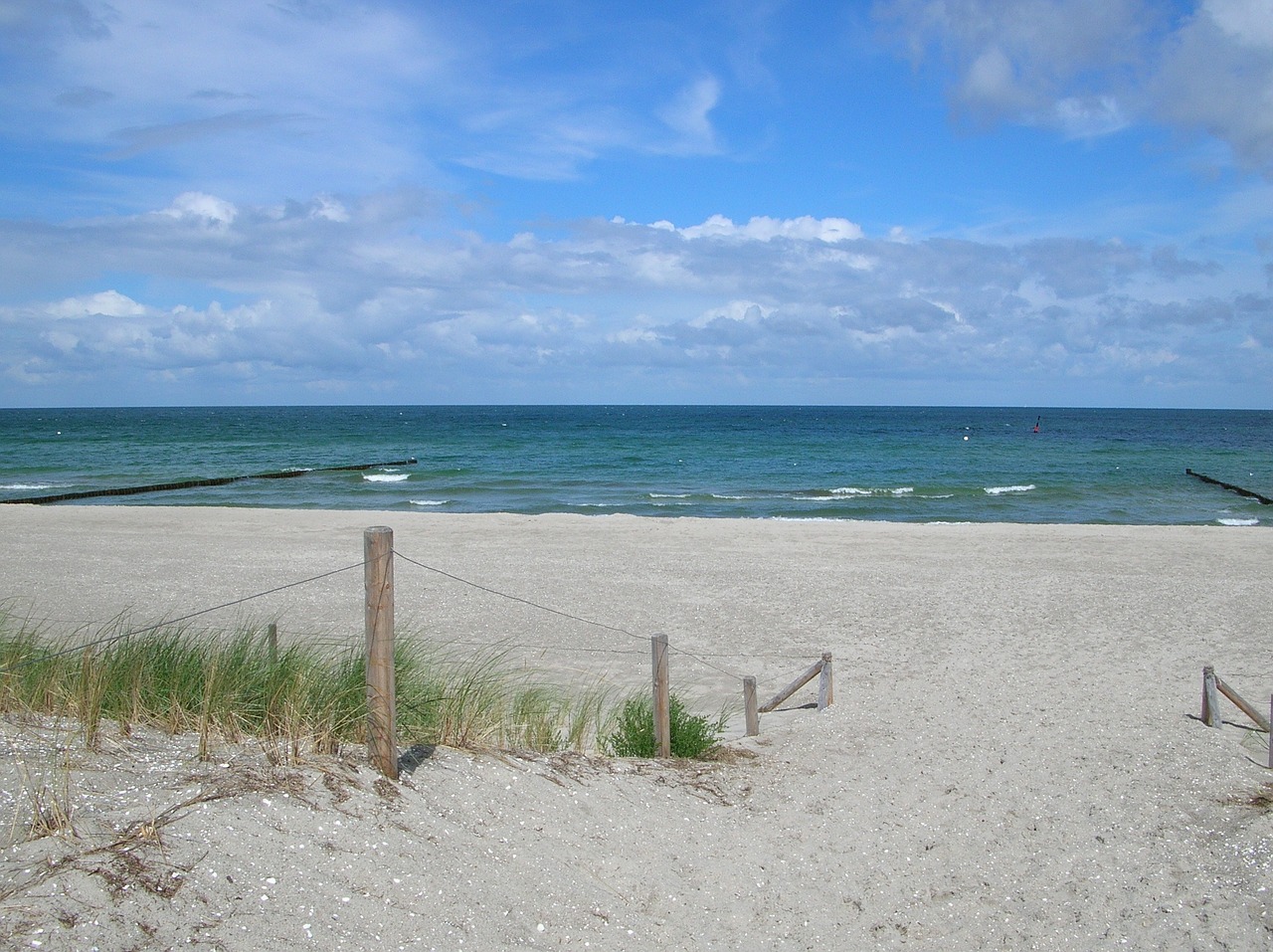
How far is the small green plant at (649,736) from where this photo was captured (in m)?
6.91

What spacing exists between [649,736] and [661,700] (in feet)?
1.15

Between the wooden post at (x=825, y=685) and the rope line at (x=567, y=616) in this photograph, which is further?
the rope line at (x=567, y=616)

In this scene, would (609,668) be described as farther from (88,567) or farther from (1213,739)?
(88,567)

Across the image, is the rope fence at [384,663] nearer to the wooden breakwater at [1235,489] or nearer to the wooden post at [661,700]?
the wooden post at [661,700]

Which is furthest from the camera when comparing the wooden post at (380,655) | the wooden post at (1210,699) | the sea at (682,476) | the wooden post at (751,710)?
the sea at (682,476)

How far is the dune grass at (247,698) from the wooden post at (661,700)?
1.87ft

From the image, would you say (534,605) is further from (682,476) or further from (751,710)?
(682,476)

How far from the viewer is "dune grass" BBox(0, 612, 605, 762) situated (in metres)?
5.36

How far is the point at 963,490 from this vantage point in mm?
34719

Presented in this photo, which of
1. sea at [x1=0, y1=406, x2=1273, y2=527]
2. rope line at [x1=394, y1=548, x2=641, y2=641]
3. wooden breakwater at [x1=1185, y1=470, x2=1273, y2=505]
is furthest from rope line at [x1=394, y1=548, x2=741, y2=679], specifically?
wooden breakwater at [x1=1185, y1=470, x2=1273, y2=505]

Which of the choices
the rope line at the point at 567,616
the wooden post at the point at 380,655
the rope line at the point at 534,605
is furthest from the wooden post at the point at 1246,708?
the wooden post at the point at 380,655

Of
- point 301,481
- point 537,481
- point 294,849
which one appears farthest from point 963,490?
point 294,849

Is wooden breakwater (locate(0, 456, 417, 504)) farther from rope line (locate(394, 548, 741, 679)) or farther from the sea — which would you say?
rope line (locate(394, 548, 741, 679))

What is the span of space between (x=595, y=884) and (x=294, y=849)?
1.50m
